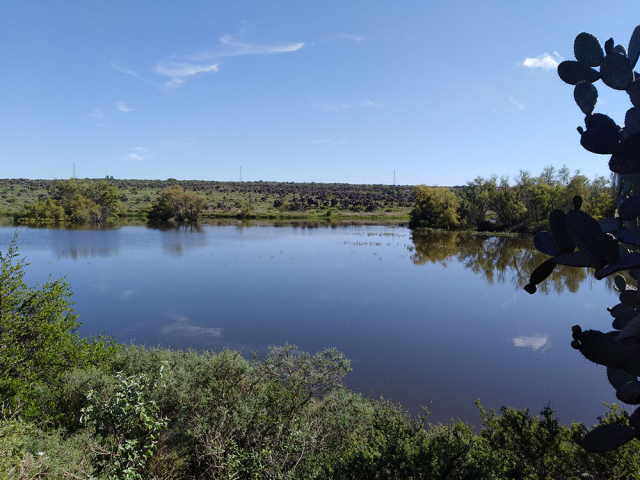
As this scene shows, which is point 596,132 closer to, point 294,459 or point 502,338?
point 294,459

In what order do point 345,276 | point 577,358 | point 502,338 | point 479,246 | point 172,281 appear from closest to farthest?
point 577,358, point 502,338, point 172,281, point 345,276, point 479,246

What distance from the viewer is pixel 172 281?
20.5 metres

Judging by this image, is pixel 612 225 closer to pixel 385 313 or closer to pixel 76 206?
pixel 385 313

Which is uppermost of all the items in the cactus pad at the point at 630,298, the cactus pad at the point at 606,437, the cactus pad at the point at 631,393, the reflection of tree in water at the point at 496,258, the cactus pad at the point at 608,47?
the cactus pad at the point at 608,47

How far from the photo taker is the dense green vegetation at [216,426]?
414cm

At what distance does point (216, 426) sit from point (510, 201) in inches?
2004

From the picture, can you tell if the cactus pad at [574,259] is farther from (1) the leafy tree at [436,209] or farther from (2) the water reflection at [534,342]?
(1) the leafy tree at [436,209]

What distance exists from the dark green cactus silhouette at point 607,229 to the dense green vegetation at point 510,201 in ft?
128

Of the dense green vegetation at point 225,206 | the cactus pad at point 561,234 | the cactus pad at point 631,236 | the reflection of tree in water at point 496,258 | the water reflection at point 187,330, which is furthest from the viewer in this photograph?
the dense green vegetation at point 225,206

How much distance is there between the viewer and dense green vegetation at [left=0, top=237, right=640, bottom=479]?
414 cm

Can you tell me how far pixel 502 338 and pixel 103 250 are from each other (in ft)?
102

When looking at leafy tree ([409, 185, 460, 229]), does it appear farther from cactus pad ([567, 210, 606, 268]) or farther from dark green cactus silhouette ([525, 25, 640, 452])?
cactus pad ([567, 210, 606, 268])

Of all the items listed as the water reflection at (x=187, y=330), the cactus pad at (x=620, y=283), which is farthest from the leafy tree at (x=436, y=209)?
the cactus pad at (x=620, y=283)

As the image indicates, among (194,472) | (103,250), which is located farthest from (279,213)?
(194,472)
